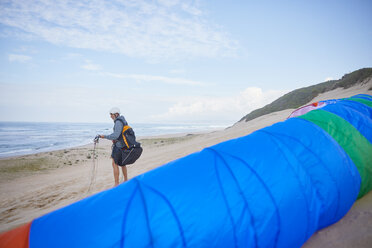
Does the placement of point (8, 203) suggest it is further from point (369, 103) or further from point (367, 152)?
point (369, 103)

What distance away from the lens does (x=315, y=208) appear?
2477 mm

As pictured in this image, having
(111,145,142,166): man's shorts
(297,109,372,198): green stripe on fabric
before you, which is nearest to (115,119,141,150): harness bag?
(111,145,142,166): man's shorts

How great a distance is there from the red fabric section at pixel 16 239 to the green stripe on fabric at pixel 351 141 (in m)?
4.34

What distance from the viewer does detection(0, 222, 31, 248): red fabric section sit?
1912 mm

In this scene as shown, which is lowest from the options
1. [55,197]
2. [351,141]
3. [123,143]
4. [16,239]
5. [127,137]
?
[55,197]

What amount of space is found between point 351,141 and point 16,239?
4.79m

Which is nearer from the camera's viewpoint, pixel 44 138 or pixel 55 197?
pixel 55 197

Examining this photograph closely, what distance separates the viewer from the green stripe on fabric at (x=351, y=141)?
317 cm

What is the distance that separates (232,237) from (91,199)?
1.56 m

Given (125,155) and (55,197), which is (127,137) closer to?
(125,155)

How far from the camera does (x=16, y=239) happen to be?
6.43 feet

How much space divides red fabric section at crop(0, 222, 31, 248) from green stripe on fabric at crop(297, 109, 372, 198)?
434cm

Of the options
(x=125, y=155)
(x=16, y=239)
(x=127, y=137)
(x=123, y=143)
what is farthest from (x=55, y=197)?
(x=16, y=239)

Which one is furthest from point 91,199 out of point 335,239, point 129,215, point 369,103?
point 369,103
